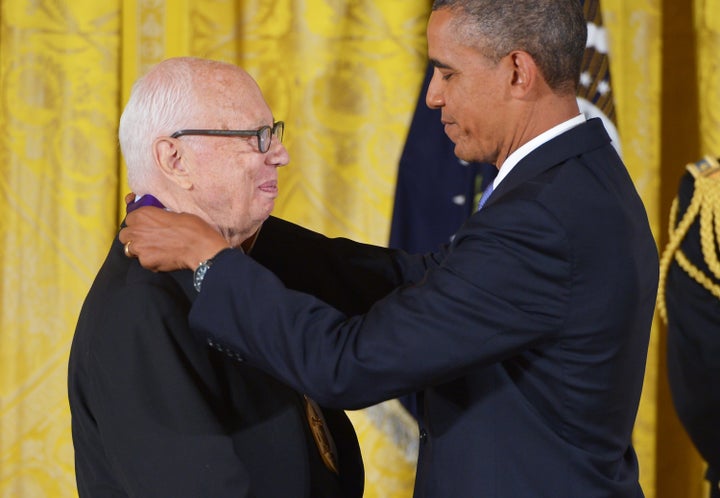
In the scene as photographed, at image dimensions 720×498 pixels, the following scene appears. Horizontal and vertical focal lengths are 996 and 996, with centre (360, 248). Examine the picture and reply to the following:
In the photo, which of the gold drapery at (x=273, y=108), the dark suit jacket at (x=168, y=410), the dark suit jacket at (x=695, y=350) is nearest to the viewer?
the dark suit jacket at (x=168, y=410)

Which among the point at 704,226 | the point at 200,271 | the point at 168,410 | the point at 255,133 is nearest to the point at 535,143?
the point at 255,133

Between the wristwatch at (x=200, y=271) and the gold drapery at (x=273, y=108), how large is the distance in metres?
1.73

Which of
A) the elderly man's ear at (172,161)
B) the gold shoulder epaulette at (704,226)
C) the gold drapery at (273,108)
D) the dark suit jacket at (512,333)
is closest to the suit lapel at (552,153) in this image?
the dark suit jacket at (512,333)

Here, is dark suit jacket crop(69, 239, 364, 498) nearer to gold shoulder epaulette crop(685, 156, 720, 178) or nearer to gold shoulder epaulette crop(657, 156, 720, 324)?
gold shoulder epaulette crop(657, 156, 720, 324)

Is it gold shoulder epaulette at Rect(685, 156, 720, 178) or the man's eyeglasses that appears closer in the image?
the man's eyeglasses

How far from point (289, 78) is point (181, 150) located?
1.66 metres

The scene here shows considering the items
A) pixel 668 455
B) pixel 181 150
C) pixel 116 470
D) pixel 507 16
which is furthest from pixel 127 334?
pixel 668 455

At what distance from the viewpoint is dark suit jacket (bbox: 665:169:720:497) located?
2391 millimetres

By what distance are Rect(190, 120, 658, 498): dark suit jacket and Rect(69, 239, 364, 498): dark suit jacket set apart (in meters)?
0.08

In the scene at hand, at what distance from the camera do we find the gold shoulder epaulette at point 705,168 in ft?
8.11

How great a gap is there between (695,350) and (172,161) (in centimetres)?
143

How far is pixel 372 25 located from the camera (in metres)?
3.25

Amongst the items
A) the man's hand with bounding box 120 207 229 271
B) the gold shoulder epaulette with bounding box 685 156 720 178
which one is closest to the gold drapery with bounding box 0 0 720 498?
the gold shoulder epaulette with bounding box 685 156 720 178

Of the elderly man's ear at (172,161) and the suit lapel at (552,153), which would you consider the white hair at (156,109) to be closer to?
the elderly man's ear at (172,161)
